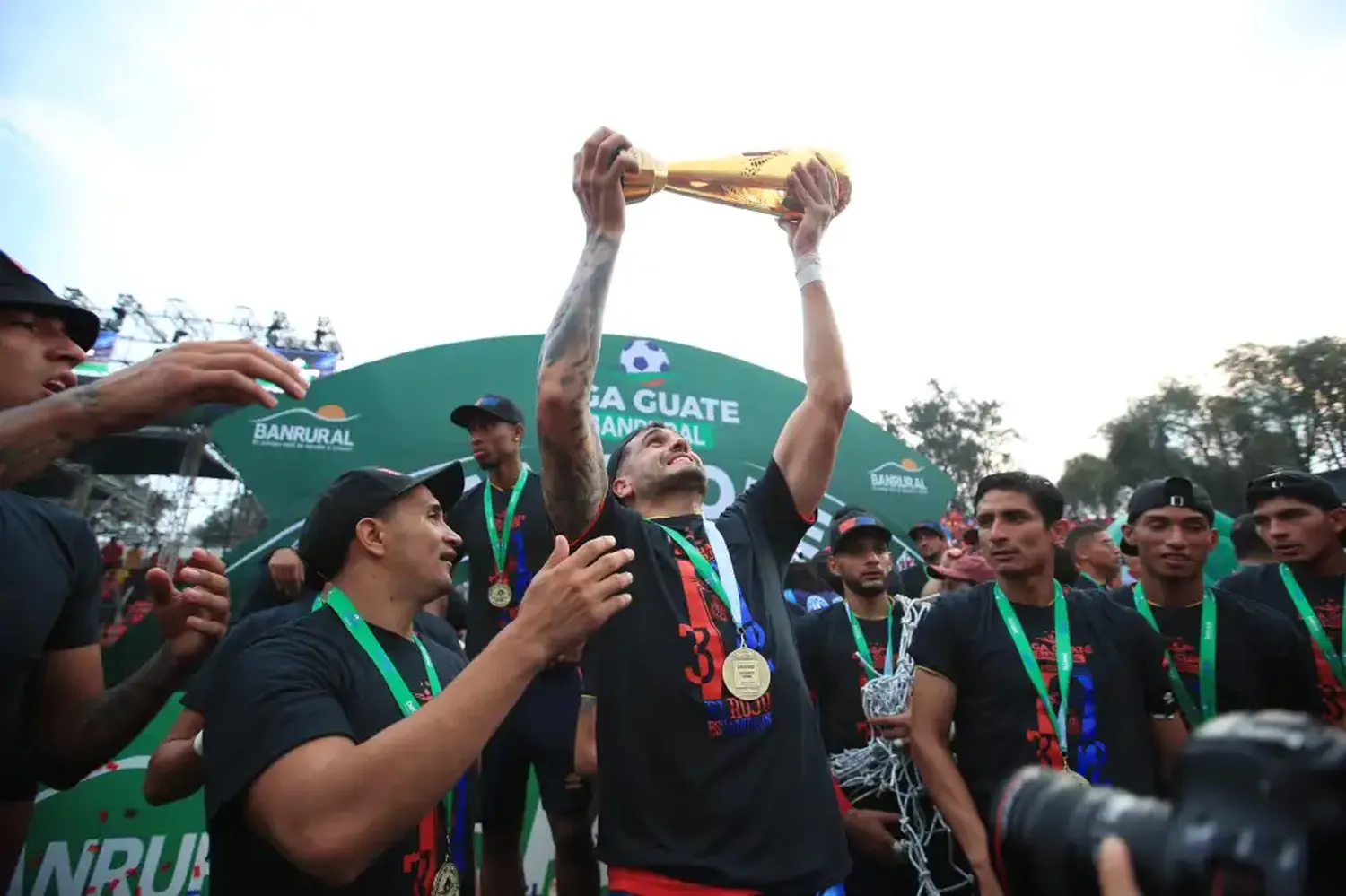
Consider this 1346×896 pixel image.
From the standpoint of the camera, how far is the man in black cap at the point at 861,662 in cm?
341

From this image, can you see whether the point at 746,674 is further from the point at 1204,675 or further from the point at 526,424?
the point at 526,424

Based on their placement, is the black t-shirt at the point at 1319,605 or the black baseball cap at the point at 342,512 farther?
the black t-shirt at the point at 1319,605

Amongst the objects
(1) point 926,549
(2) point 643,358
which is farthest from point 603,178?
(2) point 643,358

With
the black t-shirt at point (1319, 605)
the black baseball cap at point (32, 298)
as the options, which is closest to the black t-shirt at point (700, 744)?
the black baseball cap at point (32, 298)

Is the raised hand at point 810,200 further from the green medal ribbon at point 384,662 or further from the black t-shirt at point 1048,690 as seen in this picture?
the green medal ribbon at point 384,662

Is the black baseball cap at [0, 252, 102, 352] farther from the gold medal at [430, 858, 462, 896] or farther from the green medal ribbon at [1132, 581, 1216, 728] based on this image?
the green medal ribbon at [1132, 581, 1216, 728]

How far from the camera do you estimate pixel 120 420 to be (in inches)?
58.8

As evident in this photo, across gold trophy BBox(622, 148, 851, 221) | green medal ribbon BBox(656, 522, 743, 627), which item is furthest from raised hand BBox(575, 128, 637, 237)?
green medal ribbon BBox(656, 522, 743, 627)

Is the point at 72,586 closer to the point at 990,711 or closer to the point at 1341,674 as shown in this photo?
the point at 990,711

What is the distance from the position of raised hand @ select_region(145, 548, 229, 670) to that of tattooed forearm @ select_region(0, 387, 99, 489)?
682 mm

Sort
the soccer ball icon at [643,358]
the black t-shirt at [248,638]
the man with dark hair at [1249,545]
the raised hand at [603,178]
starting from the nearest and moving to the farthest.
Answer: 1. the raised hand at [603,178]
2. the black t-shirt at [248,638]
3. the man with dark hair at [1249,545]
4. the soccer ball icon at [643,358]

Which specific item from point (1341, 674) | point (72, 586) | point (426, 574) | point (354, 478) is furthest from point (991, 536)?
point (72, 586)

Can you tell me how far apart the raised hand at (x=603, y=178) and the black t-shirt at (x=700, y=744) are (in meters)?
0.85

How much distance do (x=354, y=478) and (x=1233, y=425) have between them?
Answer: 124ft
